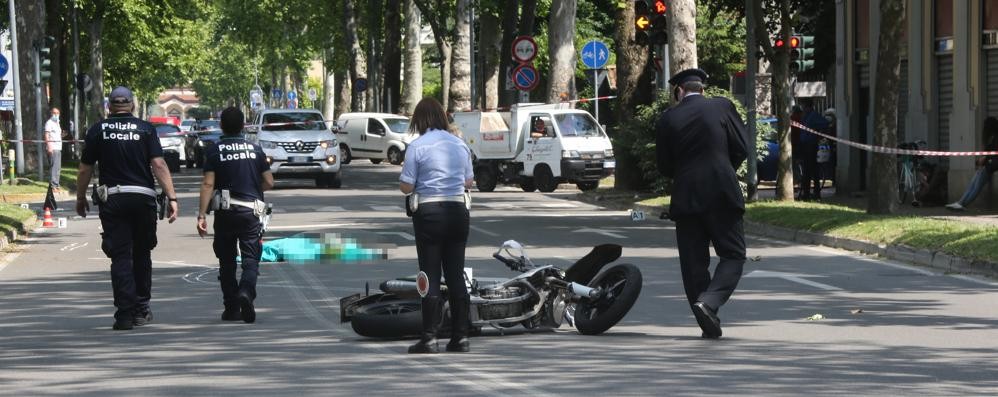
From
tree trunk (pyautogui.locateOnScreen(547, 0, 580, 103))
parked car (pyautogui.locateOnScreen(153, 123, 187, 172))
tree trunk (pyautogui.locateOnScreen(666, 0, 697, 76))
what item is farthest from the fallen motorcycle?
parked car (pyautogui.locateOnScreen(153, 123, 187, 172))

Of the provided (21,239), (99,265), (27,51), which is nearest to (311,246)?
(99,265)

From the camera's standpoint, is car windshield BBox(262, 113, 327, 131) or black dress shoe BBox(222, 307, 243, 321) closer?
black dress shoe BBox(222, 307, 243, 321)

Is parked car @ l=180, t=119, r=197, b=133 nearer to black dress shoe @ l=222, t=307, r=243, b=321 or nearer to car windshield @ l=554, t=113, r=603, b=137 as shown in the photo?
car windshield @ l=554, t=113, r=603, b=137

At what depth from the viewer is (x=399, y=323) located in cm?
1125

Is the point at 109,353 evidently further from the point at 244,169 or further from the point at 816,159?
the point at 816,159

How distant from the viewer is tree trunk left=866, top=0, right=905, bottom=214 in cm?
2108

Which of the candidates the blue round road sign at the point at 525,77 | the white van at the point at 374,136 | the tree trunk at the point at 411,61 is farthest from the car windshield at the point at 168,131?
the blue round road sign at the point at 525,77

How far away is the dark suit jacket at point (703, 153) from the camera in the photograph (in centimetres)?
1109

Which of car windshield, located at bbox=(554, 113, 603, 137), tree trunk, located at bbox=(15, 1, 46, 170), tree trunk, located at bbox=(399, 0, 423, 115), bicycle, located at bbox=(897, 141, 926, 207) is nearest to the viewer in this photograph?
bicycle, located at bbox=(897, 141, 926, 207)

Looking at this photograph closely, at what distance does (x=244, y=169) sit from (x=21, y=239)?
434 inches

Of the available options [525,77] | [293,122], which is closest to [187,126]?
[293,122]

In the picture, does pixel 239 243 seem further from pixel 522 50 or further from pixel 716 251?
pixel 522 50

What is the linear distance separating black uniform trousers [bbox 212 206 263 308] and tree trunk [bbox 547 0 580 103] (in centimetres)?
2765

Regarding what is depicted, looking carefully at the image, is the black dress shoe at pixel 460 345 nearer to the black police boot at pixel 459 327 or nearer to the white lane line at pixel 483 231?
the black police boot at pixel 459 327
